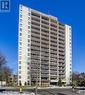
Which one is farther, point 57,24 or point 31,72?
point 57,24

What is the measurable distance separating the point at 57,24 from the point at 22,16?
28.8 m

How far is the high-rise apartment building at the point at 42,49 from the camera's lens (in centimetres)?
16850

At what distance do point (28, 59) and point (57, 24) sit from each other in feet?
114

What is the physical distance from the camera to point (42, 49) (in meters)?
182

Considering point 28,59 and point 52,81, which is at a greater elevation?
point 28,59

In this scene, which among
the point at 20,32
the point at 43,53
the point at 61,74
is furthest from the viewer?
the point at 61,74

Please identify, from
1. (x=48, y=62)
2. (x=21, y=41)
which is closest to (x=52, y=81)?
(x=48, y=62)

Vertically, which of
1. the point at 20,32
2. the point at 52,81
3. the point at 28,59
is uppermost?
the point at 20,32

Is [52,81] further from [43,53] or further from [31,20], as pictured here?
[31,20]

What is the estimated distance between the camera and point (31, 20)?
176m

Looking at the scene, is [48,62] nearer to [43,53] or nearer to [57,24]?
[43,53]

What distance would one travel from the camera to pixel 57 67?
190875 millimetres

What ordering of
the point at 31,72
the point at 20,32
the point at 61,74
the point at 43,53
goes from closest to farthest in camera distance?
the point at 31,72 → the point at 20,32 → the point at 43,53 → the point at 61,74

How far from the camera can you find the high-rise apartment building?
A: 168 metres
